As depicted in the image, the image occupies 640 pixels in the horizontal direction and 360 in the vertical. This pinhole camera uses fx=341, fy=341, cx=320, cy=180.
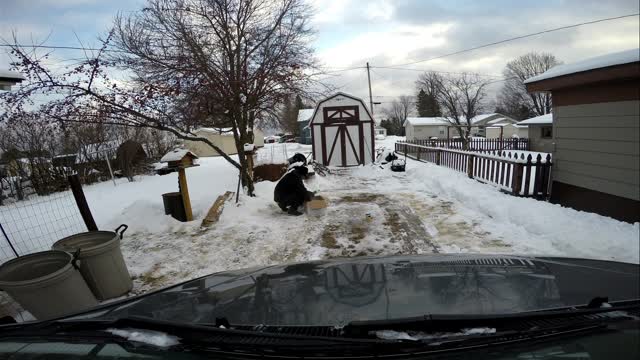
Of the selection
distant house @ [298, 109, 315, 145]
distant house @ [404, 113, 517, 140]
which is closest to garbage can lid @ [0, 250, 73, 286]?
distant house @ [298, 109, 315, 145]

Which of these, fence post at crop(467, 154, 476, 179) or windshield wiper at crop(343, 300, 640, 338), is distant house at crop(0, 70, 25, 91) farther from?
fence post at crop(467, 154, 476, 179)

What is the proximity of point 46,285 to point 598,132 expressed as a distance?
3614mm

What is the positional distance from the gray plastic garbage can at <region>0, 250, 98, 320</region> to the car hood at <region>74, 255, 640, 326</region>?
1.63 metres

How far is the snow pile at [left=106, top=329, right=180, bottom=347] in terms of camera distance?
1.13 metres

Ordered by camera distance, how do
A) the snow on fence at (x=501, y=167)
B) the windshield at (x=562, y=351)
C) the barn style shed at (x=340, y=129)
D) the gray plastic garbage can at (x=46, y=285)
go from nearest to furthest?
the windshield at (x=562, y=351)
the gray plastic garbage can at (x=46, y=285)
the snow on fence at (x=501, y=167)
the barn style shed at (x=340, y=129)

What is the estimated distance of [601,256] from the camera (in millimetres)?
1545

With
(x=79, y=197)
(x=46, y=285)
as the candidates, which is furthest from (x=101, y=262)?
(x=79, y=197)

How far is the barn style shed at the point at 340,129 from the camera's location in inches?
597

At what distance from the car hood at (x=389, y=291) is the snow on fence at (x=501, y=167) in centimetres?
79

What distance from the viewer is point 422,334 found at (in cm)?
104

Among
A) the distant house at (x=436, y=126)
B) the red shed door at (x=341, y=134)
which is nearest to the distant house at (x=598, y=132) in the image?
the red shed door at (x=341, y=134)

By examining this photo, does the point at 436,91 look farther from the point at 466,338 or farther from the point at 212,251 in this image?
the point at 466,338

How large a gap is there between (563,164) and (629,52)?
1.67ft

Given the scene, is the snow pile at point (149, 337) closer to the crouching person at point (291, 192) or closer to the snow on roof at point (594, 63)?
the snow on roof at point (594, 63)
